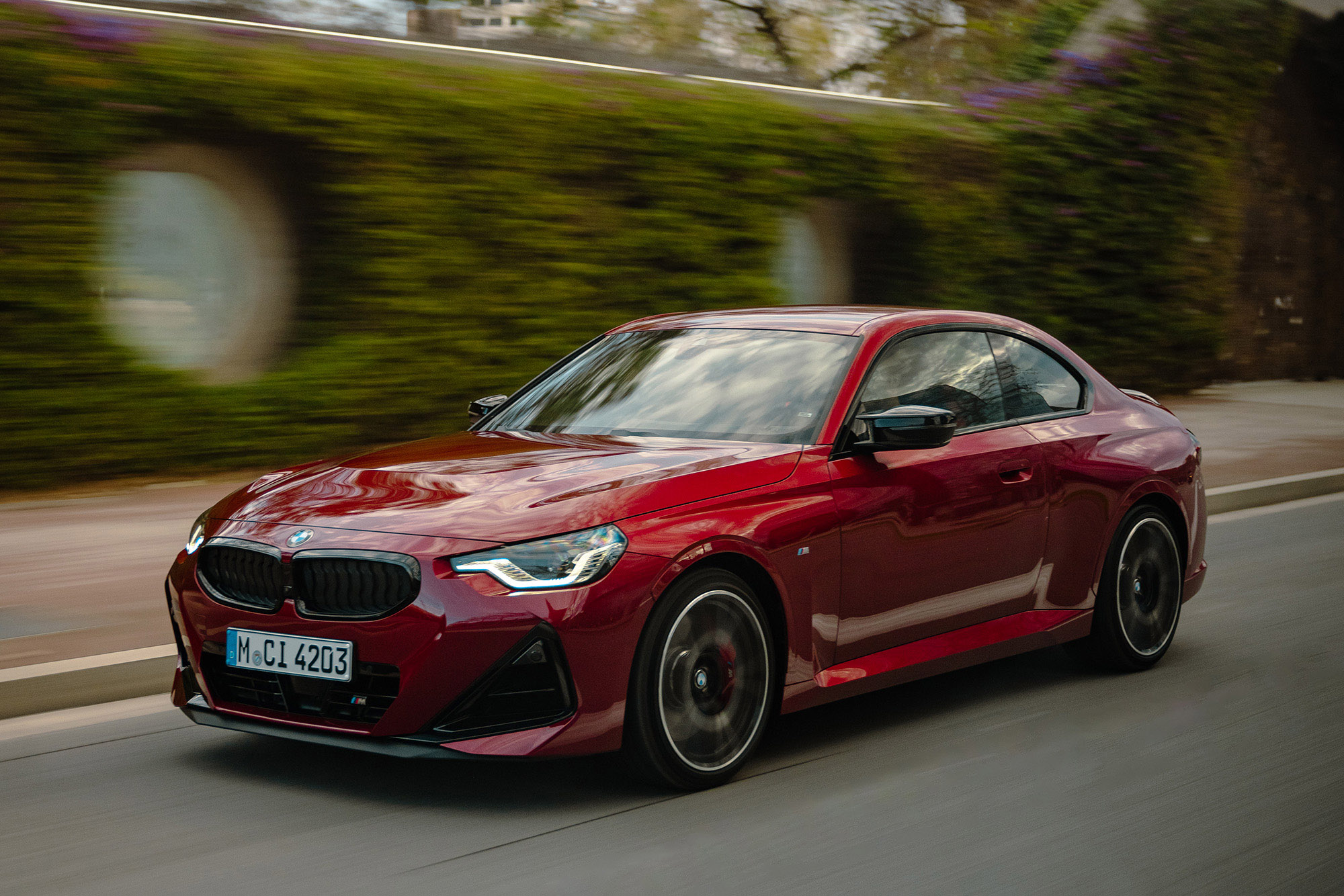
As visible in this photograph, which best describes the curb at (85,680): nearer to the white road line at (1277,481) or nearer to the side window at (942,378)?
the side window at (942,378)

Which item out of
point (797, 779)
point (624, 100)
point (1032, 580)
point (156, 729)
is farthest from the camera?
point (624, 100)

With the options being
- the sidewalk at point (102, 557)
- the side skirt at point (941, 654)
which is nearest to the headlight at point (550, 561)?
the side skirt at point (941, 654)

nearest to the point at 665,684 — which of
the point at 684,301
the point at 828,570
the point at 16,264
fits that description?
the point at 828,570

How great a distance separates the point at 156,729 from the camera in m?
5.28

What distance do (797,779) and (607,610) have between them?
0.94m

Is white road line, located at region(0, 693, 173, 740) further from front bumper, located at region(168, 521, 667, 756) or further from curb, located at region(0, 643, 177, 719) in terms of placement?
front bumper, located at region(168, 521, 667, 756)

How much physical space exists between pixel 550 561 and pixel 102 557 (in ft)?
14.7

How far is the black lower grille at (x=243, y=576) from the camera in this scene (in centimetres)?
437

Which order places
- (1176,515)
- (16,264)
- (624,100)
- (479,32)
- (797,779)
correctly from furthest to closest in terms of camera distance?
(479,32), (624,100), (16,264), (1176,515), (797,779)

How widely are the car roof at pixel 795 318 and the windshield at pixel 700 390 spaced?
0.05m

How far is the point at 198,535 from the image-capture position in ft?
15.7

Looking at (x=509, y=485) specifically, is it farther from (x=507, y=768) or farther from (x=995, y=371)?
(x=995, y=371)

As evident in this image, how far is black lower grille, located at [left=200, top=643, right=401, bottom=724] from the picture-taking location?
4180 mm

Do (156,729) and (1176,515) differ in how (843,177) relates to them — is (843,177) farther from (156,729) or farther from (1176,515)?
(156,729)
